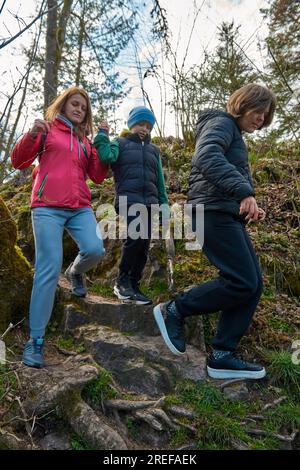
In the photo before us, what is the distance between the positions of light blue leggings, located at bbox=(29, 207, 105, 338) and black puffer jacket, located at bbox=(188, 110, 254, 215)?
2.87 feet

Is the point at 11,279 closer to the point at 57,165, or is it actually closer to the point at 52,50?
the point at 57,165

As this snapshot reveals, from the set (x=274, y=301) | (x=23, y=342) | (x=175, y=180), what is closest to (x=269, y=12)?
(x=175, y=180)

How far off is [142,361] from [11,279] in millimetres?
1443

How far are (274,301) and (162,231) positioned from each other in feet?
4.66

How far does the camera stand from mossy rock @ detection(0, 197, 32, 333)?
3654 mm

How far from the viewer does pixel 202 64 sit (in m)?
7.13

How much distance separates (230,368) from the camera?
125 inches

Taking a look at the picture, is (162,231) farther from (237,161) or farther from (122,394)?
(122,394)

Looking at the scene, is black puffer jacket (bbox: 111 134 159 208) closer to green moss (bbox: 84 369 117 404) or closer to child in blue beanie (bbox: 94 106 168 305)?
child in blue beanie (bbox: 94 106 168 305)

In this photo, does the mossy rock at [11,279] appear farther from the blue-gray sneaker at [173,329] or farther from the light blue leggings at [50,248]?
the blue-gray sneaker at [173,329]

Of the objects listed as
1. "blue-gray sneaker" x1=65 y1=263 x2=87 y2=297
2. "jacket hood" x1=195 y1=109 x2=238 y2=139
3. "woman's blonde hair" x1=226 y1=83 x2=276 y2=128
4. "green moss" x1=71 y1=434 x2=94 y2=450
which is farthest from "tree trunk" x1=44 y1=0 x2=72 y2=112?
"green moss" x1=71 y1=434 x2=94 y2=450

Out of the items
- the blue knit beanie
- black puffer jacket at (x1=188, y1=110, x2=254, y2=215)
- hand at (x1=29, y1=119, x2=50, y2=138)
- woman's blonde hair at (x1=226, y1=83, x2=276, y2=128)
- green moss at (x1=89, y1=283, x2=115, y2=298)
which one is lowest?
green moss at (x1=89, y1=283, x2=115, y2=298)

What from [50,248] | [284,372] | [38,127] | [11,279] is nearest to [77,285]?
[11,279]

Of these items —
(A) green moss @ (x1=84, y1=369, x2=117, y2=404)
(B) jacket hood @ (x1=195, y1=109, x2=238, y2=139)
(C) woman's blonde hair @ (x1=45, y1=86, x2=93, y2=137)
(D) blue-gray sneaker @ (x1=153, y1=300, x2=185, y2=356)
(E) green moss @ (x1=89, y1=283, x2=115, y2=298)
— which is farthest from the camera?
(E) green moss @ (x1=89, y1=283, x2=115, y2=298)
